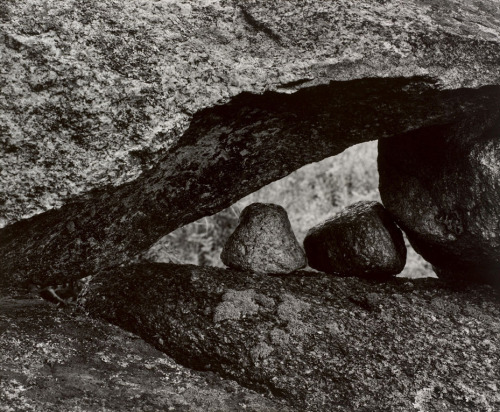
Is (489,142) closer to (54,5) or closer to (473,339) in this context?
(473,339)

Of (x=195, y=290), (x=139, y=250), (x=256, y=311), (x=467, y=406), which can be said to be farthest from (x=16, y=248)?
(x=467, y=406)

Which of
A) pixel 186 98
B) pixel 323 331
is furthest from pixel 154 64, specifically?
pixel 323 331

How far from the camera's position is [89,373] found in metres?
3.29

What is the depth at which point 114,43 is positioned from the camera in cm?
326

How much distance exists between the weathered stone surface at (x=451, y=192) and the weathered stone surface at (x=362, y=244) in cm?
14

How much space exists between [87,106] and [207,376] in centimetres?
169

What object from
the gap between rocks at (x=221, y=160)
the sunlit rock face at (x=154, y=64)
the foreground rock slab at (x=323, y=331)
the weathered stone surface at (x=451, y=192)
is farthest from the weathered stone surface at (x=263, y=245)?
the sunlit rock face at (x=154, y=64)

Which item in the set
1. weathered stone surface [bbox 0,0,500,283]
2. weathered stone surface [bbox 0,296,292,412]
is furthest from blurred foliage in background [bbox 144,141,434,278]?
weathered stone surface [bbox 0,296,292,412]

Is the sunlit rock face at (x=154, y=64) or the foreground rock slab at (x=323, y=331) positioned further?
the foreground rock slab at (x=323, y=331)

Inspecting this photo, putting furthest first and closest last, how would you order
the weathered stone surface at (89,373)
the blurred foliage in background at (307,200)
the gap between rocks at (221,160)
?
the blurred foliage in background at (307,200), the gap between rocks at (221,160), the weathered stone surface at (89,373)

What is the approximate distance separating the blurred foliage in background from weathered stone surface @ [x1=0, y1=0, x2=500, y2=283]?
4602 millimetres

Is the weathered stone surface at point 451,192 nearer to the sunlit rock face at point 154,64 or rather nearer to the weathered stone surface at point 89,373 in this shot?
the sunlit rock face at point 154,64

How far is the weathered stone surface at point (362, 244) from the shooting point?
444 cm

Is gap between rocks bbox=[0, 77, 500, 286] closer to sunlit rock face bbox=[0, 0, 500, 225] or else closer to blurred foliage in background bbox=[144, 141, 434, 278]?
sunlit rock face bbox=[0, 0, 500, 225]
